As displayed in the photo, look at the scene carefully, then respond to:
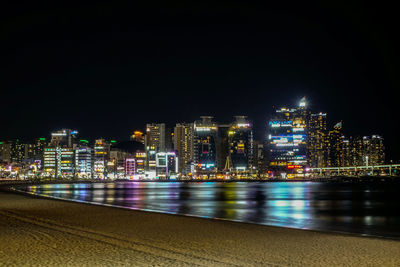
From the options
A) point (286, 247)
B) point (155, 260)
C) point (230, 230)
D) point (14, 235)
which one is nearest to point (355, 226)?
point (230, 230)

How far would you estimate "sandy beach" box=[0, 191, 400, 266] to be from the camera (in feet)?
36.3

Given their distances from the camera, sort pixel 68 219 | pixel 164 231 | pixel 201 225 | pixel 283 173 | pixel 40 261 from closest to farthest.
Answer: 1. pixel 40 261
2. pixel 164 231
3. pixel 201 225
4. pixel 68 219
5. pixel 283 173

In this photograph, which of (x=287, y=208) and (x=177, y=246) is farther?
(x=287, y=208)

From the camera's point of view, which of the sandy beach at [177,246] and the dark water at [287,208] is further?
the dark water at [287,208]

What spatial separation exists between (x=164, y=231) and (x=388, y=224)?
12327mm

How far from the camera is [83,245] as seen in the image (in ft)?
42.9

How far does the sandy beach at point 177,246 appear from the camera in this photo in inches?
436

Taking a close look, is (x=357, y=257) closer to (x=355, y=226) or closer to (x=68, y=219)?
(x=355, y=226)

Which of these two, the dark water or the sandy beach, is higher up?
the sandy beach

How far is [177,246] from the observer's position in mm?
13344

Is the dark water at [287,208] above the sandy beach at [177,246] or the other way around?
the other way around

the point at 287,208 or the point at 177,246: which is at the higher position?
the point at 177,246

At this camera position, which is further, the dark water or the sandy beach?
the dark water

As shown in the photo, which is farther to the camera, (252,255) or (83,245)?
(83,245)
